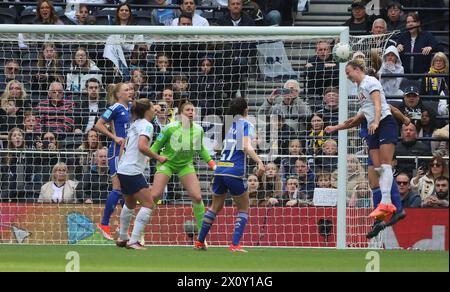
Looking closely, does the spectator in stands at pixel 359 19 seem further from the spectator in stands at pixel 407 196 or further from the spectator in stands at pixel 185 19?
the spectator in stands at pixel 407 196

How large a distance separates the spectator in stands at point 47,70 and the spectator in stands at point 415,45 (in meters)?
5.98

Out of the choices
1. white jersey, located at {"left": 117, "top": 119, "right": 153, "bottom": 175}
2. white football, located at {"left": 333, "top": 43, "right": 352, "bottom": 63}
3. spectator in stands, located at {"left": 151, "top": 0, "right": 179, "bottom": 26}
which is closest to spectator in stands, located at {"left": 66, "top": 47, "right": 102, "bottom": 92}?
spectator in stands, located at {"left": 151, "top": 0, "right": 179, "bottom": 26}

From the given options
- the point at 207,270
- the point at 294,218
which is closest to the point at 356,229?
the point at 294,218

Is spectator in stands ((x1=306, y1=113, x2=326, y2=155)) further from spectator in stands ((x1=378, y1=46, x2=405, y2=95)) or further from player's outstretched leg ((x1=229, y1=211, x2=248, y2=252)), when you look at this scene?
player's outstretched leg ((x1=229, y1=211, x2=248, y2=252))

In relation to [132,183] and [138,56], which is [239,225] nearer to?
[132,183]

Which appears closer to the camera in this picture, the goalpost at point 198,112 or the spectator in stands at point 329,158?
the goalpost at point 198,112

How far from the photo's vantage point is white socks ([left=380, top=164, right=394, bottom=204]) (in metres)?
13.6

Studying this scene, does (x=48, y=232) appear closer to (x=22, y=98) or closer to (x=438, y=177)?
(x=22, y=98)

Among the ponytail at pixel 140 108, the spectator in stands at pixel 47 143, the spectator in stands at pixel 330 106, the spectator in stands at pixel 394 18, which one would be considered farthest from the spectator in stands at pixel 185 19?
the ponytail at pixel 140 108

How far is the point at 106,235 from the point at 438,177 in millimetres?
5086

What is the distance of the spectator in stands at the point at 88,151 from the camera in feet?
57.8

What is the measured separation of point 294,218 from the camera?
55.3 feet

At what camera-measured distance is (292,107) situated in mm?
17625

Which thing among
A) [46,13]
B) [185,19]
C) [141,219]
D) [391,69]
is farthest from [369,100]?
[46,13]
